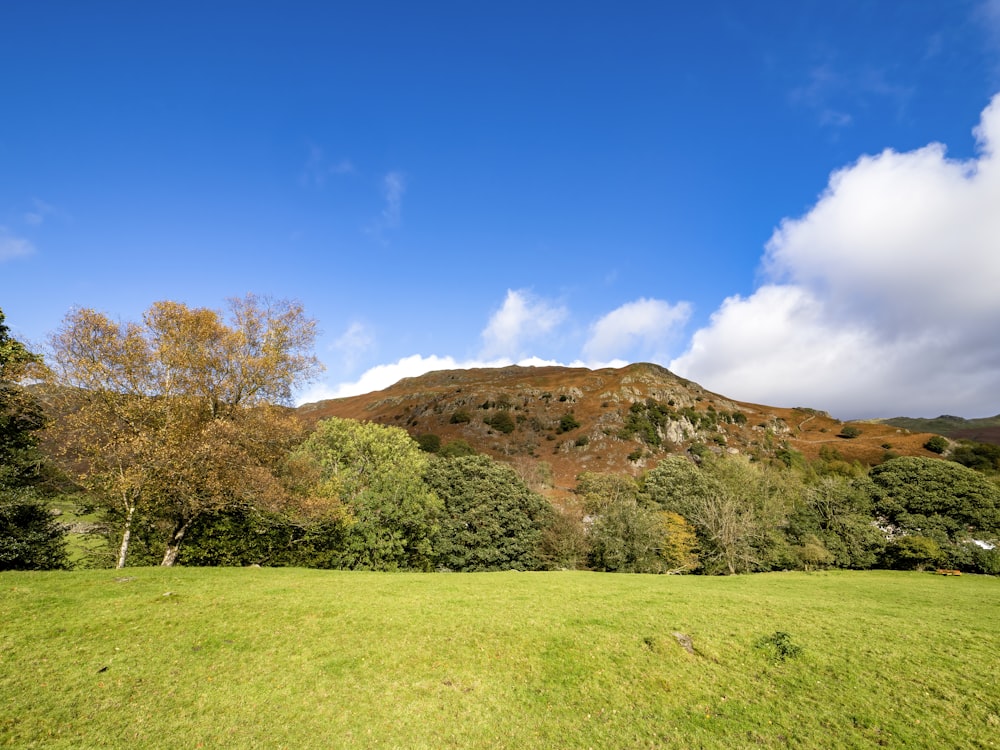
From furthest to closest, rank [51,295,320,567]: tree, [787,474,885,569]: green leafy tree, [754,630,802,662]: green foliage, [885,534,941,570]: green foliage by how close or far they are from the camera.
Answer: [787,474,885,569]: green leafy tree
[885,534,941,570]: green foliage
[51,295,320,567]: tree
[754,630,802,662]: green foliage

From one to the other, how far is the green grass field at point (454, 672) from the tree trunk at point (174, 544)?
4782 millimetres

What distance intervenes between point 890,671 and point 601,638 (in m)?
7.65

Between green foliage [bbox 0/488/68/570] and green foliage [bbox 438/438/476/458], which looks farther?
green foliage [bbox 438/438/476/458]

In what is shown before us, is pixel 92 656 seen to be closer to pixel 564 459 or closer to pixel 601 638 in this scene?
pixel 601 638

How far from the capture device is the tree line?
63.1 ft

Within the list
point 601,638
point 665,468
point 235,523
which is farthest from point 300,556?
point 665,468

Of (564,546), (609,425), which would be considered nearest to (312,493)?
(564,546)

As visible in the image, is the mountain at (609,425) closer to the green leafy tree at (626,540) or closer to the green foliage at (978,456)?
the green foliage at (978,456)

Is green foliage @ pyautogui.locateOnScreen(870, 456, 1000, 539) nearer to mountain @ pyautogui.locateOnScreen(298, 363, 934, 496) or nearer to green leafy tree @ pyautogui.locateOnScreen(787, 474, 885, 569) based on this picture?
green leafy tree @ pyautogui.locateOnScreen(787, 474, 885, 569)

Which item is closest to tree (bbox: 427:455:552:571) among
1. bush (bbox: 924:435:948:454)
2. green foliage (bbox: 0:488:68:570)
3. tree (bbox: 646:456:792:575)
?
tree (bbox: 646:456:792:575)

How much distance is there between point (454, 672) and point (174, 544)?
A: 19.4 meters

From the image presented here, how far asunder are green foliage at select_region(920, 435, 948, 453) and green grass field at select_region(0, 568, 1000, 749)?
291 feet

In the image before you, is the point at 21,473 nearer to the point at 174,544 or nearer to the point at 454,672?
the point at 174,544

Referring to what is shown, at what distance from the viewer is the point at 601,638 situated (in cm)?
1390
